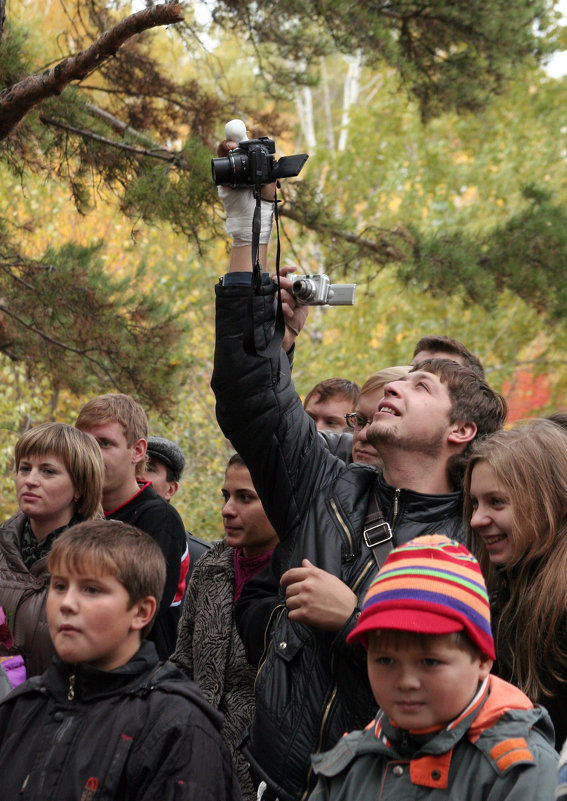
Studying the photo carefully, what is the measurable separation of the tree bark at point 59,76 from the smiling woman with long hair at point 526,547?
2.25 m

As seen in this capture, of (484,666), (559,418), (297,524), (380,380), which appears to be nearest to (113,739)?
(297,524)

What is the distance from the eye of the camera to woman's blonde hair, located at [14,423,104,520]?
3.77 meters

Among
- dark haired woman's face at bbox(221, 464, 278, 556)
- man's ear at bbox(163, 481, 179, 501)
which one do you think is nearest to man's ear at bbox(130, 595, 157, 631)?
dark haired woman's face at bbox(221, 464, 278, 556)

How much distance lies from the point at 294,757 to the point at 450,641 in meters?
0.71

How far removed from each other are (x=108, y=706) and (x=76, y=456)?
151 cm

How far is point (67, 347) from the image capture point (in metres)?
6.57

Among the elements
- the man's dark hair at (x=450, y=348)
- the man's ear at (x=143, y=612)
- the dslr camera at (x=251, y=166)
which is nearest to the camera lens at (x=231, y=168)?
the dslr camera at (x=251, y=166)

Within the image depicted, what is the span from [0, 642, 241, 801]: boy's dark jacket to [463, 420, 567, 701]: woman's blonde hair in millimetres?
832

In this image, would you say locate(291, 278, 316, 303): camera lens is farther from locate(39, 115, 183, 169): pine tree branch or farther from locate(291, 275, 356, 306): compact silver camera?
locate(39, 115, 183, 169): pine tree branch

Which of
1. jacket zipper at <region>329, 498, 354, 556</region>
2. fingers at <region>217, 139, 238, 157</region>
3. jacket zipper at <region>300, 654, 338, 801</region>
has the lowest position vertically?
jacket zipper at <region>300, 654, 338, 801</region>

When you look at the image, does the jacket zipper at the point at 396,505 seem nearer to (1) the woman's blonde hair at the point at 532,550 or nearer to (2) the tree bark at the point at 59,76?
(1) the woman's blonde hair at the point at 532,550

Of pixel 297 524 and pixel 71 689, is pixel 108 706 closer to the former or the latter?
pixel 71 689

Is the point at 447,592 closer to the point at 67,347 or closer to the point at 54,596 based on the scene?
the point at 54,596

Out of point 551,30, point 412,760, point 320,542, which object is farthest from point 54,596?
point 551,30
